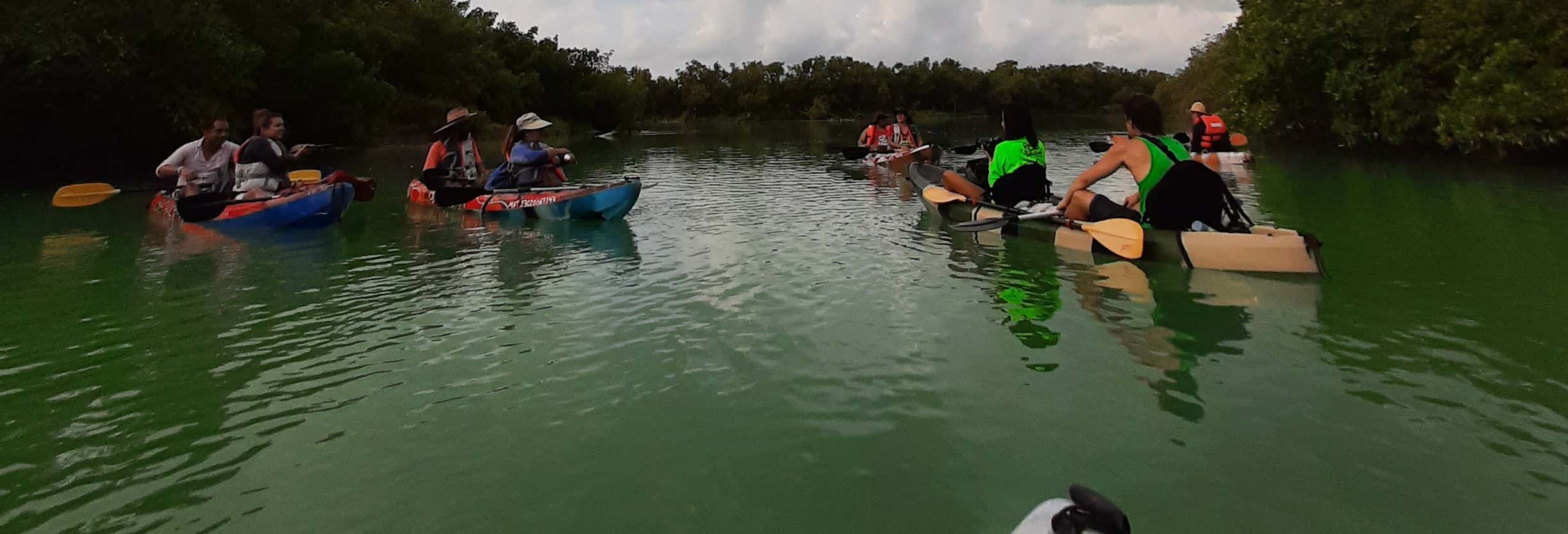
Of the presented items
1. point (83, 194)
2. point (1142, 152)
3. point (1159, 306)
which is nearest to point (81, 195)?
point (83, 194)

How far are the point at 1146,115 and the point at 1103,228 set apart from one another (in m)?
1.30

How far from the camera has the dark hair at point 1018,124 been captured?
11195 mm

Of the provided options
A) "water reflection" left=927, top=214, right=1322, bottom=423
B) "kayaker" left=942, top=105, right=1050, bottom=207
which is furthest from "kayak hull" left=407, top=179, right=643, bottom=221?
"water reflection" left=927, top=214, right=1322, bottom=423

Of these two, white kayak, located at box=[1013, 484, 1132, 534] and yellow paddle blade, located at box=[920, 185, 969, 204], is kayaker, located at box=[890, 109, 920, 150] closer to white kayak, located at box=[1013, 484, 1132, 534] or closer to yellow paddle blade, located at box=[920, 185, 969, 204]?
yellow paddle blade, located at box=[920, 185, 969, 204]

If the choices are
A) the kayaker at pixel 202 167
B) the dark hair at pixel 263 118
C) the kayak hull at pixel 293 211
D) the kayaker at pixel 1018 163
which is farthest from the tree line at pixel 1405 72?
the kayaker at pixel 202 167

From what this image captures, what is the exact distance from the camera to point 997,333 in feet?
21.8

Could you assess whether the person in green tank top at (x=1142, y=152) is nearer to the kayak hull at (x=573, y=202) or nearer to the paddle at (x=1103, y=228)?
the paddle at (x=1103, y=228)

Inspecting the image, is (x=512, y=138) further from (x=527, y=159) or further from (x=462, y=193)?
(x=462, y=193)

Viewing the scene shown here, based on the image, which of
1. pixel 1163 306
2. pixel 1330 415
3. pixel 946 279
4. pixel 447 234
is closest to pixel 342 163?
pixel 447 234

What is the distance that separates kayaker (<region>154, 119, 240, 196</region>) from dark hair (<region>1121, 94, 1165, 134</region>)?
467 inches

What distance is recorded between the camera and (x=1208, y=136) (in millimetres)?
21141

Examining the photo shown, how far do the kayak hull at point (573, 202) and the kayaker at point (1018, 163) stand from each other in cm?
482

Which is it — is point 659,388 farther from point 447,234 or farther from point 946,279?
point 447,234

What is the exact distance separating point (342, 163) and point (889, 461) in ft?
94.5
